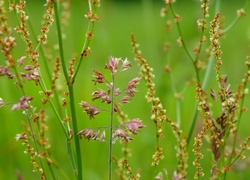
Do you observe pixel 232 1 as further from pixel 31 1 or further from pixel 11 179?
pixel 11 179

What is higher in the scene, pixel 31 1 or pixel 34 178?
pixel 31 1

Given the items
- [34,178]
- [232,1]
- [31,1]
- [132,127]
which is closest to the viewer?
[132,127]

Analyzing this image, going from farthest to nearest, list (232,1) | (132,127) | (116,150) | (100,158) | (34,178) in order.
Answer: (232,1), (116,150), (100,158), (34,178), (132,127)


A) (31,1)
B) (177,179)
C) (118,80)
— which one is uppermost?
(31,1)

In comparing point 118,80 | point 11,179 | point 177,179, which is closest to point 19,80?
point 177,179

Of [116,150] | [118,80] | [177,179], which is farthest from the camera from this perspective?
[118,80]

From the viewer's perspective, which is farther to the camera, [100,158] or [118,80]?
[118,80]

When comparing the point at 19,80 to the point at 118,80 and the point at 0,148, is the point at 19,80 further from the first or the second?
the point at 118,80

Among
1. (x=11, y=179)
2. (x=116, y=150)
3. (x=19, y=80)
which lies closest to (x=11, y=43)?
(x=19, y=80)

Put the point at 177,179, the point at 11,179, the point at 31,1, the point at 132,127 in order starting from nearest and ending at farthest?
the point at 177,179 → the point at 132,127 → the point at 11,179 → the point at 31,1
